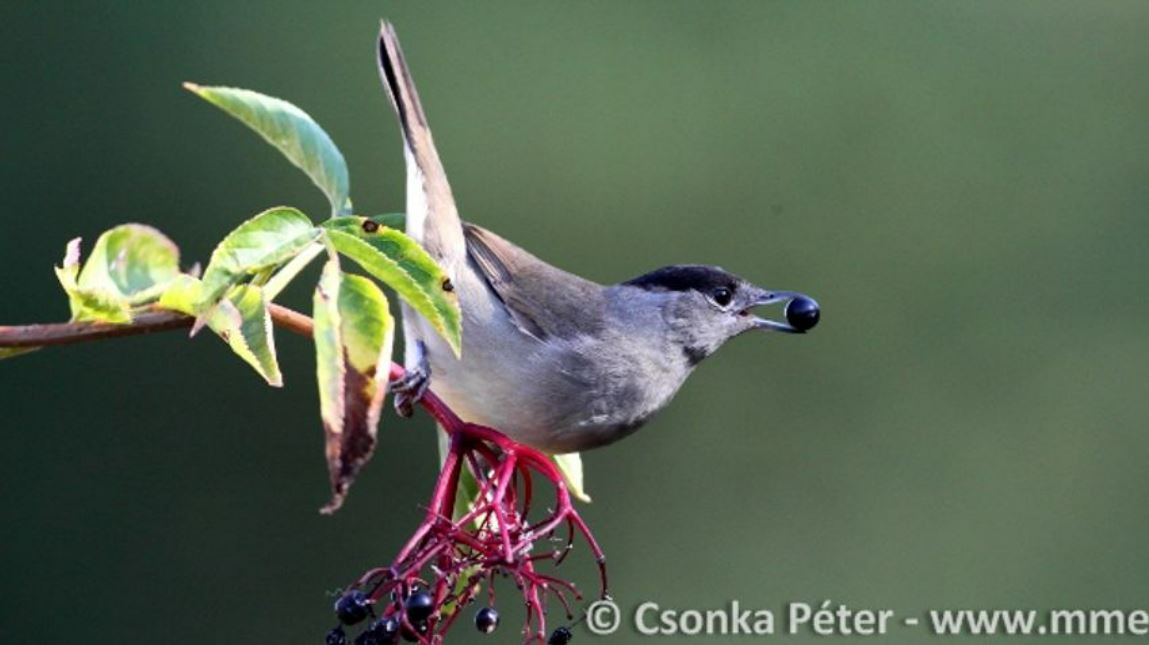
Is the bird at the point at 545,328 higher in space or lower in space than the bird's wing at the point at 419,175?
lower

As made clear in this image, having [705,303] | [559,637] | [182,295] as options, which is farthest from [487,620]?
[705,303]

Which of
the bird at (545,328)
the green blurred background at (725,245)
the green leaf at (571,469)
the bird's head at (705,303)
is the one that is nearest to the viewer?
the green leaf at (571,469)

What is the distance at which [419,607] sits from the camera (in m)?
1.97

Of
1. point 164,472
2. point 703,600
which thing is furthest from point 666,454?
point 164,472

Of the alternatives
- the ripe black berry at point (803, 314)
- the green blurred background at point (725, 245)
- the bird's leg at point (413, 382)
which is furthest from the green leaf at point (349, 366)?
the green blurred background at point (725, 245)

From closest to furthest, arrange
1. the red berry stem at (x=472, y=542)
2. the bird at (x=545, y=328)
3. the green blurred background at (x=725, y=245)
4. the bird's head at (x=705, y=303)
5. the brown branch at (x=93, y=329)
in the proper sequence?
1. the brown branch at (x=93, y=329)
2. the red berry stem at (x=472, y=542)
3. the bird at (x=545, y=328)
4. the bird's head at (x=705, y=303)
5. the green blurred background at (x=725, y=245)

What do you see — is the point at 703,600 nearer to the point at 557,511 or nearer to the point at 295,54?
the point at 295,54

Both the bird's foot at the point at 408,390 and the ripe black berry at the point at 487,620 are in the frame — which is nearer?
the ripe black berry at the point at 487,620

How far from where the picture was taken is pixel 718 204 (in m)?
6.74

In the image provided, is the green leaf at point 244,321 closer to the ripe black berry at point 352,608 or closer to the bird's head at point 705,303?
the ripe black berry at point 352,608

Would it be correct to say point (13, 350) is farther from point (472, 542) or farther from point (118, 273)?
point (472, 542)

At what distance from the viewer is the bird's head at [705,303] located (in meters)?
3.26

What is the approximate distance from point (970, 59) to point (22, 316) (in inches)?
164

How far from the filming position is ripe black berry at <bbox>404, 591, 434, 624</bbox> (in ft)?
6.46
